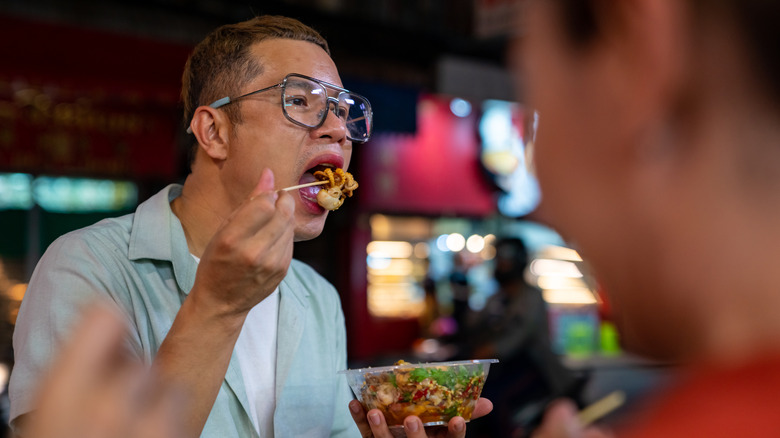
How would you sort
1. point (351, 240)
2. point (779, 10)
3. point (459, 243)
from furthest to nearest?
1. point (459, 243)
2. point (351, 240)
3. point (779, 10)

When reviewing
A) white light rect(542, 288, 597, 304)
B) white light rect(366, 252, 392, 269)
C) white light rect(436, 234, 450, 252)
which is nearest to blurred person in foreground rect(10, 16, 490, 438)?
white light rect(366, 252, 392, 269)

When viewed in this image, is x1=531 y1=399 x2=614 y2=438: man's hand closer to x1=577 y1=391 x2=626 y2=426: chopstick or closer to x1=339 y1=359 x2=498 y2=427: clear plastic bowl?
x1=577 y1=391 x2=626 y2=426: chopstick

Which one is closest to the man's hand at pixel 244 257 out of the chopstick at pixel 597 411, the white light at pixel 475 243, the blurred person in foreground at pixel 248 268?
the blurred person in foreground at pixel 248 268

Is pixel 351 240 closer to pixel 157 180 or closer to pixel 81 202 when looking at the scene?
pixel 157 180

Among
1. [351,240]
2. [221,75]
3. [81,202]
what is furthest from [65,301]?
[351,240]

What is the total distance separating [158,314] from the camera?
2.01m

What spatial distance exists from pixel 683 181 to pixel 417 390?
1327 mm

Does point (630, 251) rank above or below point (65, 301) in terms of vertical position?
above

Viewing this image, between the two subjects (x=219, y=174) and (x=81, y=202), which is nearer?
(x=219, y=174)

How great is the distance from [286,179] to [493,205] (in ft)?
24.8

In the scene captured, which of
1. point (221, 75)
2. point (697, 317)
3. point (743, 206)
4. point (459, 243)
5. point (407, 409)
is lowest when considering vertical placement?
point (459, 243)

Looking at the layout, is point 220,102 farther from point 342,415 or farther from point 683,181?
point 683,181

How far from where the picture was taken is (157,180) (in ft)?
21.4

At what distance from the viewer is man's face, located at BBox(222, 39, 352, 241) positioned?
7.32 feet
